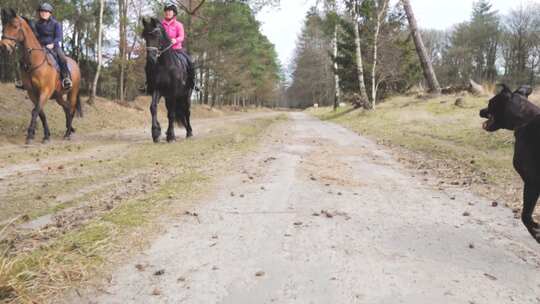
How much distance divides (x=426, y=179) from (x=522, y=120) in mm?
2253

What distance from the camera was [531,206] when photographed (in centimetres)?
337

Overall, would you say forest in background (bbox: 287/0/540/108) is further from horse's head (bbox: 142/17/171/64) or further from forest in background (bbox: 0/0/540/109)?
horse's head (bbox: 142/17/171/64)

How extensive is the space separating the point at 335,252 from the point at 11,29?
9.52 meters

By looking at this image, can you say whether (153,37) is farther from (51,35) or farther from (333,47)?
(333,47)

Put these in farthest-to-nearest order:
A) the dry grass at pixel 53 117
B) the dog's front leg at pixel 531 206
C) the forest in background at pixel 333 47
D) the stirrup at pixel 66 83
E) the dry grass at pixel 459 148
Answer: the forest in background at pixel 333 47, the dry grass at pixel 53 117, the stirrup at pixel 66 83, the dry grass at pixel 459 148, the dog's front leg at pixel 531 206

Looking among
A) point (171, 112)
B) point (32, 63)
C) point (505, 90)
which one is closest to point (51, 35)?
point (32, 63)

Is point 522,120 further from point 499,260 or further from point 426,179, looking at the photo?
point 426,179

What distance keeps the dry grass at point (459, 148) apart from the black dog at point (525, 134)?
1.19m

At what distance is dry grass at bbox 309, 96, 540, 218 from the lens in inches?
225

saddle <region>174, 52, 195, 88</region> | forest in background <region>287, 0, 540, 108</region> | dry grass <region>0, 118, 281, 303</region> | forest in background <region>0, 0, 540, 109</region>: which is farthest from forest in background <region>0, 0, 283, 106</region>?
dry grass <region>0, 118, 281, 303</region>

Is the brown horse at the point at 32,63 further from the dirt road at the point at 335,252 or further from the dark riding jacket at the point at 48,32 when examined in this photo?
the dirt road at the point at 335,252

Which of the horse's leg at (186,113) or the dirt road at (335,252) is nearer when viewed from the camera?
the dirt road at (335,252)

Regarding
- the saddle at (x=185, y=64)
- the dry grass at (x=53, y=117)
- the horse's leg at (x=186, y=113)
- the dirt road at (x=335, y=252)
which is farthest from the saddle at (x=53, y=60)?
the dirt road at (x=335, y=252)

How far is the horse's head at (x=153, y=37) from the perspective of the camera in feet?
30.7
